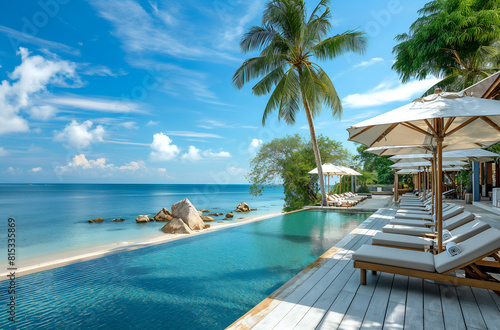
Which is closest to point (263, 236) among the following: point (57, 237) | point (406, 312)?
point (406, 312)

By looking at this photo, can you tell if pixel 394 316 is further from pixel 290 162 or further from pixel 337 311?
pixel 290 162

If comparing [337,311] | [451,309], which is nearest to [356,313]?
[337,311]

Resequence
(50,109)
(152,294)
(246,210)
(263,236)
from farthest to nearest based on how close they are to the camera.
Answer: (50,109), (246,210), (263,236), (152,294)

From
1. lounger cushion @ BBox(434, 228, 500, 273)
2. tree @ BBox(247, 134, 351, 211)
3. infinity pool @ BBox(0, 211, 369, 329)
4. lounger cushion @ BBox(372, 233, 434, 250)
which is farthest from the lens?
tree @ BBox(247, 134, 351, 211)

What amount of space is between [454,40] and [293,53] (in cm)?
606

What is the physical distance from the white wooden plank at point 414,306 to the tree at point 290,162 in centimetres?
1596

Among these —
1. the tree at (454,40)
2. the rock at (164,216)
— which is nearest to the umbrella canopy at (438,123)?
the tree at (454,40)

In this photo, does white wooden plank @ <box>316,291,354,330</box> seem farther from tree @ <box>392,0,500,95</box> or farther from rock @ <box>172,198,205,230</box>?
tree @ <box>392,0,500,95</box>

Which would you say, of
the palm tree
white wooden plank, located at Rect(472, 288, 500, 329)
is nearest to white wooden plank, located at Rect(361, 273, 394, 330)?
white wooden plank, located at Rect(472, 288, 500, 329)

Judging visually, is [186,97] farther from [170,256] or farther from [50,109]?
[170,256]

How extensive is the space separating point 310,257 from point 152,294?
2946 millimetres

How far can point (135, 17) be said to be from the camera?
732 inches

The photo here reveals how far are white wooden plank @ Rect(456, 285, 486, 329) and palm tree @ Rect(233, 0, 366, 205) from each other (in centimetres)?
905

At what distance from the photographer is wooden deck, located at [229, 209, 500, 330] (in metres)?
2.28
